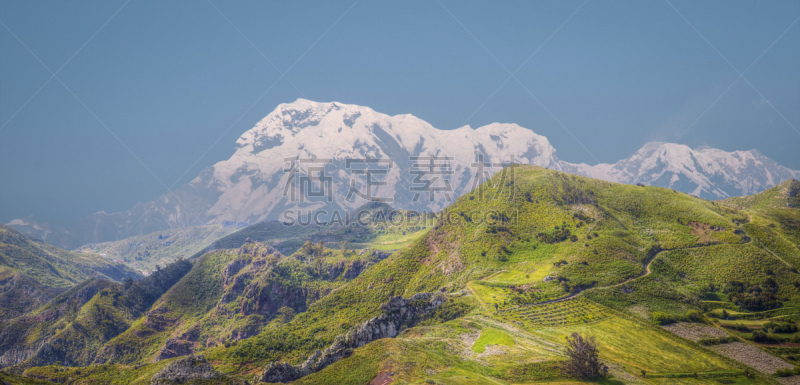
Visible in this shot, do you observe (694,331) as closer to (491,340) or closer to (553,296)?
(553,296)

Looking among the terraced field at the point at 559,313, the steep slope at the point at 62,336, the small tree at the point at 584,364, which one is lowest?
the steep slope at the point at 62,336

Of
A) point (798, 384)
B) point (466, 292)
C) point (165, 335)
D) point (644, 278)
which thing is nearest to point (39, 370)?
point (165, 335)

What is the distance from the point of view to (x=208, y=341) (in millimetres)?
177125

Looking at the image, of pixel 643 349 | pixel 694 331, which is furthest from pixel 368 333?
pixel 694 331

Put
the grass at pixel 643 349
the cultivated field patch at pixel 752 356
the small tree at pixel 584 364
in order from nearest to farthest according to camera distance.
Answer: the small tree at pixel 584 364 → the cultivated field patch at pixel 752 356 → the grass at pixel 643 349

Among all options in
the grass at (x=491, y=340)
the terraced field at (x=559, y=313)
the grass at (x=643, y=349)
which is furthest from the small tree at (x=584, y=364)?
the terraced field at (x=559, y=313)

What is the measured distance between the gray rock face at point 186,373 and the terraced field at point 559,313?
65.4 metres

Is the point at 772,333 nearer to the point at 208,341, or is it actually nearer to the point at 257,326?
the point at 257,326

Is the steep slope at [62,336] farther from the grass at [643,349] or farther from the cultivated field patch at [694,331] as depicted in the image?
the cultivated field patch at [694,331]

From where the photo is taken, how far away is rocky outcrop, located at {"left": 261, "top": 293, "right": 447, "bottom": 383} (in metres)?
82.4

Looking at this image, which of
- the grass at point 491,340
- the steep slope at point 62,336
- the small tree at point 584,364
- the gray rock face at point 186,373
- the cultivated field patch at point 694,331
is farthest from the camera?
the steep slope at point 62,336

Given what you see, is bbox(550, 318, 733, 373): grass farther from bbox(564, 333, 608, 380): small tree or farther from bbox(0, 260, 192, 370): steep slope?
bbox(0, 260, 192, 370): steep slope

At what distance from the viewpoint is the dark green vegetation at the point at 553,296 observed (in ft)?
269

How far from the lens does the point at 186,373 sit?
74.6 metres
